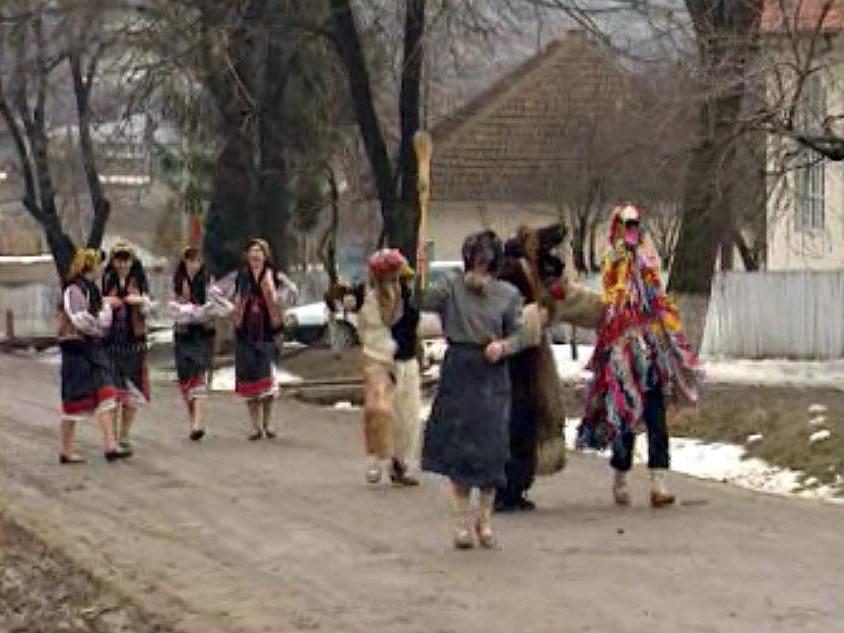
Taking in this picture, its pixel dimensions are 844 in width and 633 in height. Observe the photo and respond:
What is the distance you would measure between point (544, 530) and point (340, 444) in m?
6.27

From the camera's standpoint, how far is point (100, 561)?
34.8 ft

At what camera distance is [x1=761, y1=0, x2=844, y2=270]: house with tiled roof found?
19.7 m

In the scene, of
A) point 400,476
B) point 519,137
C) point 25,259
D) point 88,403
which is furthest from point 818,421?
point 25,259

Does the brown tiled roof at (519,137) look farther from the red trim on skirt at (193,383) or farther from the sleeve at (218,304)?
the red trim on skirt at (193,383)

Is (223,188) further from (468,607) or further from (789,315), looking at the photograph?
(468,607)

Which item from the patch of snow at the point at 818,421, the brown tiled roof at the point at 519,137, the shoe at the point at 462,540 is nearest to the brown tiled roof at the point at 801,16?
the patch of snow at the point at 818,421

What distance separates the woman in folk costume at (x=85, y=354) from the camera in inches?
611

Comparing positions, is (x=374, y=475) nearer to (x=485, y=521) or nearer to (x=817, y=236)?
(x=485, y=521)

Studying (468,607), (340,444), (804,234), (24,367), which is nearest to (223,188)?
(24,367)

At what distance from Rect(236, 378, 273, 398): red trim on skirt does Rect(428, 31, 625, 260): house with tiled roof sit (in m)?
26.7

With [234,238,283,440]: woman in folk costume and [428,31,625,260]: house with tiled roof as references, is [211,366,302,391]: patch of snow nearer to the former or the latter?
[234,238,283,440]: woman in folk costume

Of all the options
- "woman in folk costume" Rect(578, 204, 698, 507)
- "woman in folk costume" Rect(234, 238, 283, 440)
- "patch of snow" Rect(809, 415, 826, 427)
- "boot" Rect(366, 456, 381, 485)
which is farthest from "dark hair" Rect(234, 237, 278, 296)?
"woman in folk costume" Rect(578, 204, 698, 507)

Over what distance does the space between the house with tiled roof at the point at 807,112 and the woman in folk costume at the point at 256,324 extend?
581cm

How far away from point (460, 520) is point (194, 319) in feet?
23.2
